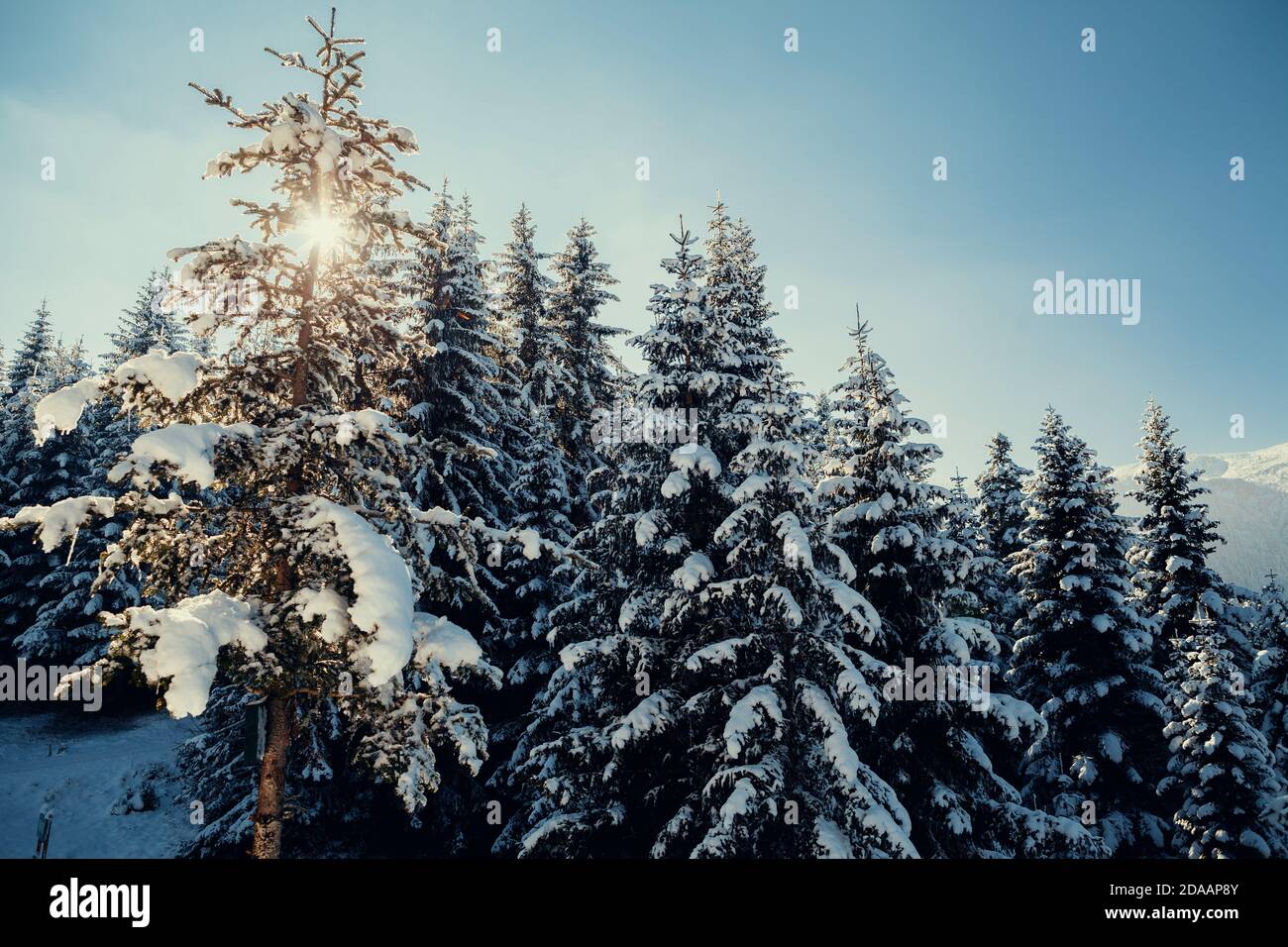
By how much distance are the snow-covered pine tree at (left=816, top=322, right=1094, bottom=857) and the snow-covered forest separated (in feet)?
0.26

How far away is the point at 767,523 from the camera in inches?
484

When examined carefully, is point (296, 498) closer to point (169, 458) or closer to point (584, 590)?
point (169, 458)

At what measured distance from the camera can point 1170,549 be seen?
78.4 ft

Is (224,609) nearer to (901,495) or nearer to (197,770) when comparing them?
(901,495)

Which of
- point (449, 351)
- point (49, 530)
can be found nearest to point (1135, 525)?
point (449, 351)

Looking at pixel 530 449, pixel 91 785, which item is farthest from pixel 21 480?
pixel 530 449

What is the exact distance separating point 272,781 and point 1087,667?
22519 millimetres

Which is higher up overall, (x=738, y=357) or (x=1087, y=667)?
(x=738, y=357)

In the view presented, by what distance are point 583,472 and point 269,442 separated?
46.9 ft

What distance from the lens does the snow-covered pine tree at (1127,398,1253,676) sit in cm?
2284

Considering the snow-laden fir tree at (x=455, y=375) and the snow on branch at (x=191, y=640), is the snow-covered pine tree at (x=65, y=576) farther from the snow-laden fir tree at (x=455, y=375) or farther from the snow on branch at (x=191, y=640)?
the snow on branch at (x=191, y=640)
